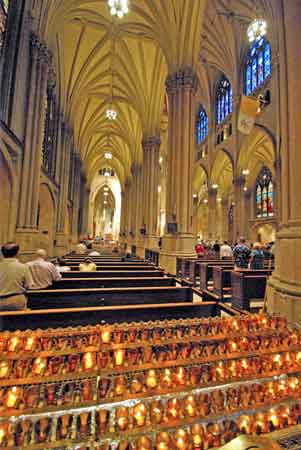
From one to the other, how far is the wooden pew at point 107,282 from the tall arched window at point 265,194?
18.0 meters

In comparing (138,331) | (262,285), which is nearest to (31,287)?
(138,331)

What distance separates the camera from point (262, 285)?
4500mm

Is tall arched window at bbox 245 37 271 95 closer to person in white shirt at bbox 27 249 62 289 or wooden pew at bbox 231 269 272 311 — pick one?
wooden pew at bbox 231 269 272 311

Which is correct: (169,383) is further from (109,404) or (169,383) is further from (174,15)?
(174,15)

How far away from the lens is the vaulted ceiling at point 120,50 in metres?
9.53

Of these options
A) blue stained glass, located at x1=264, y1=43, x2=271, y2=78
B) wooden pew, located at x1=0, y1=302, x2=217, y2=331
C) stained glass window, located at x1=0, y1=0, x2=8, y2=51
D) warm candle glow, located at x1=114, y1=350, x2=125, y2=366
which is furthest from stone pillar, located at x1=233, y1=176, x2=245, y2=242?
warm candle glow, located at x1=114, y1=350, x2=125, y2=366

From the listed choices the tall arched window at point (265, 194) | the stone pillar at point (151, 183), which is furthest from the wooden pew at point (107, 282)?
the tall arched window at point (265, 194)

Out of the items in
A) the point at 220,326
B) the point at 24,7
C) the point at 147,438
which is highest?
the point at 24,7

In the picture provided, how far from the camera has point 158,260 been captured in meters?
10.6

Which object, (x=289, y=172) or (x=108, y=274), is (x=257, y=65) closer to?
(x=289, y=172)

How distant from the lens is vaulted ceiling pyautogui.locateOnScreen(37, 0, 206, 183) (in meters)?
9.53

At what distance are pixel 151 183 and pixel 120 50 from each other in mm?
8327

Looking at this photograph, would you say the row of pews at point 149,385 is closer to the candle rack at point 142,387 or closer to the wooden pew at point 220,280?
the candle rack at point 142,387

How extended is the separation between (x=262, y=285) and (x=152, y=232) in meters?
11.5
